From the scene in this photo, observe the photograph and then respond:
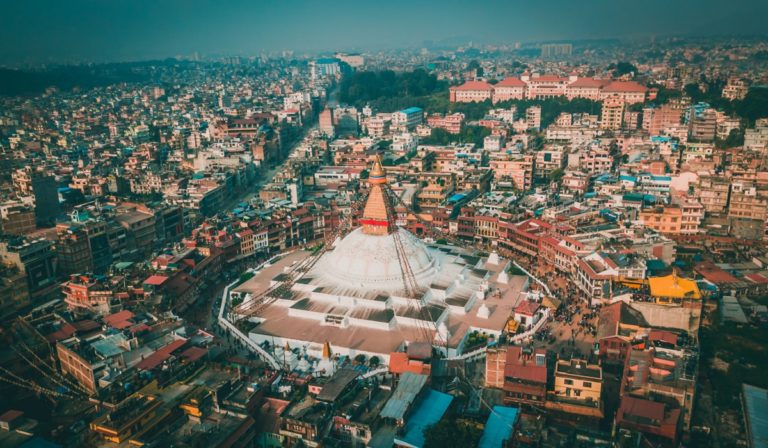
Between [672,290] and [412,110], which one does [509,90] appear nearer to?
[412,110]

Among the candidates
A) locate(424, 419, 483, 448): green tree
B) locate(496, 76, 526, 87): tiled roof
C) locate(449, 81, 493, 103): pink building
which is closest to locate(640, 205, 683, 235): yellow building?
locate(424, 419, 483, 448): green tree

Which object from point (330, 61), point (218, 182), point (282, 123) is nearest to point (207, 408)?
point (218, 182)

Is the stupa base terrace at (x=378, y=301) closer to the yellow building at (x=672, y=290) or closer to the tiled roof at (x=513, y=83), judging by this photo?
the yellow building at (x=672, y=290)

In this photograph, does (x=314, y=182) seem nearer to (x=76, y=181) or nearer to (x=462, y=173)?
(x=462, y=173)

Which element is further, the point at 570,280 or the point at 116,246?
the point at 116,246

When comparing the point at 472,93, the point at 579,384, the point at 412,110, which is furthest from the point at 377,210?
the point at 472,93

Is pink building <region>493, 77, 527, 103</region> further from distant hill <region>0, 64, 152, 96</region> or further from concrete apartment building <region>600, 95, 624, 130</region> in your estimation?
distant hill <region>0, 64, 152, 96</region>
